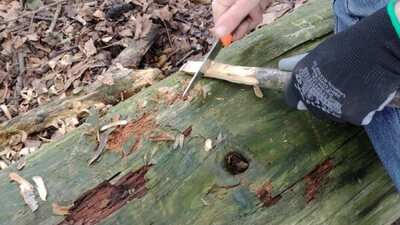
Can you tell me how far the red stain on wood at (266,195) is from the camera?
5.64 ft

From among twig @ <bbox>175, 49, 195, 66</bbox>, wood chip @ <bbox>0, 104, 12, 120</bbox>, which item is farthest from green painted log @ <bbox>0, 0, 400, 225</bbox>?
wood chip @ <bbox>0, 104, 12, 120</bbox>

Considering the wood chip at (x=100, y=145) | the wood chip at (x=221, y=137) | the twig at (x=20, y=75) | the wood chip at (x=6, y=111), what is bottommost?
the wood chip at (x=6, y=111)

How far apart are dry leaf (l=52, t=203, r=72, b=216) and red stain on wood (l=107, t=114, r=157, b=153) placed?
25cm

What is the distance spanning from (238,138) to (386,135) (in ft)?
1.61

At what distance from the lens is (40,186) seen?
1.65 m

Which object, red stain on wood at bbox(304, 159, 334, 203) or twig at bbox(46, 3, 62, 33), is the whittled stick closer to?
red stain on wood at bbox(304, 159, 334, 203)

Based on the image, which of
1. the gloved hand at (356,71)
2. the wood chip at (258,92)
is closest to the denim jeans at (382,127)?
the gloved hand at (356,71)

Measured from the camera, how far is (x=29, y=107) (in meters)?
2.69

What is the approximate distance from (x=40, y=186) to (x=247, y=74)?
2.73 ft

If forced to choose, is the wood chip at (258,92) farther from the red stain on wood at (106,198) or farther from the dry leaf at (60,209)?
the dry leaf at (60,209)

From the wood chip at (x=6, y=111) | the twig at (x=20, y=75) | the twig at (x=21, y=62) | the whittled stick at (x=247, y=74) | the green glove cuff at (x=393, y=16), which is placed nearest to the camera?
the green glove cuff at (x=393, y=16)

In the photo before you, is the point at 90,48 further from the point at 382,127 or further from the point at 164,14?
the point at 382,127

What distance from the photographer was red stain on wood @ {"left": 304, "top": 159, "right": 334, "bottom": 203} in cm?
178

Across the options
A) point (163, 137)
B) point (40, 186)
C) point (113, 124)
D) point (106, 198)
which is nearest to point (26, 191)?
point (40, 186)
